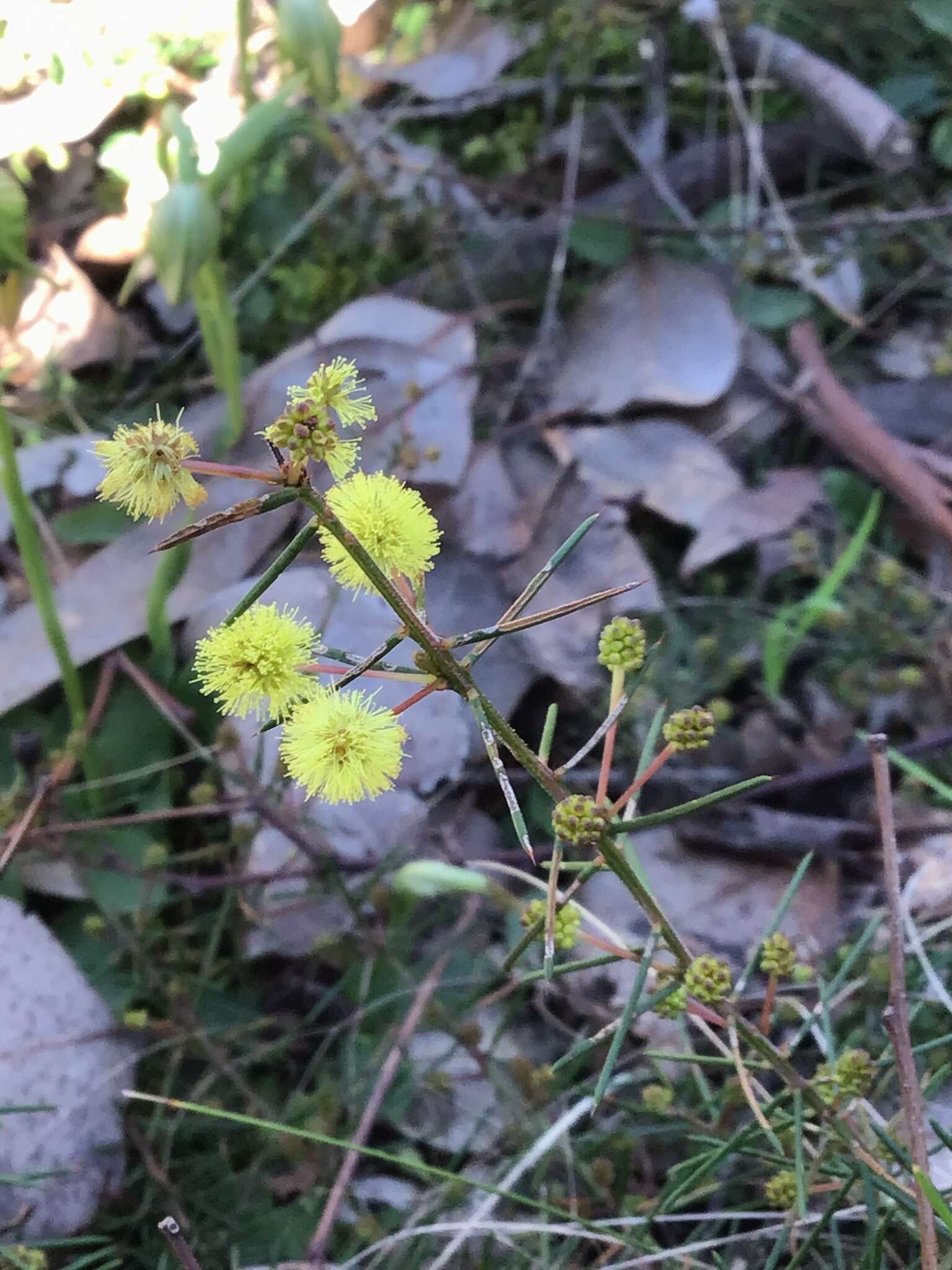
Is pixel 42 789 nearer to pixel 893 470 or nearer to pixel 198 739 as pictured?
pixel 198 739

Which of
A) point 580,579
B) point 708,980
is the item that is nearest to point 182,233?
point 580,579

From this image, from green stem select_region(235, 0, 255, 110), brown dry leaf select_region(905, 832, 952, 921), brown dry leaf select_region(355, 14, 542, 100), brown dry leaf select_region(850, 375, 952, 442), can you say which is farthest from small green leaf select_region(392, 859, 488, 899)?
brown dry leaf select_region(355, 14, 542, 100)

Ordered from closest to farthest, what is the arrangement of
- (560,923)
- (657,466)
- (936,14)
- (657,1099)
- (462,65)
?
(560,923), (657,1099), (657,466), (936,14), (462,65)

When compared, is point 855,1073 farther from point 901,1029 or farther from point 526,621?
point 526,621

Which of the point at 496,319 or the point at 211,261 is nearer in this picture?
the point at 211,261

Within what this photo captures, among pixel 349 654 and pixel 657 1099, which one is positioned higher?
pixel 349 654

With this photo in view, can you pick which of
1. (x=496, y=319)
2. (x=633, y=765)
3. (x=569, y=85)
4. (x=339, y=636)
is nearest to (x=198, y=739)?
(x=339, y=636)
